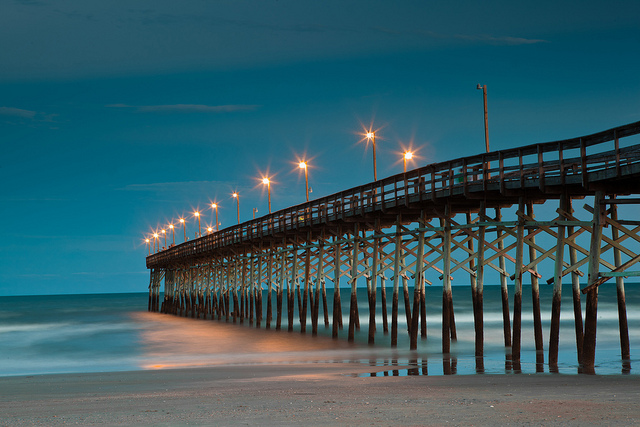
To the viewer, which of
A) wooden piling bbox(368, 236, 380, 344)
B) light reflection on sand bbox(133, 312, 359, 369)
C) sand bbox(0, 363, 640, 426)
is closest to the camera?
sand bbox(0, 363, 640, 426)

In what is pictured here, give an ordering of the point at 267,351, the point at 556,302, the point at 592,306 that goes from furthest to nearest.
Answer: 1. the point at 267,351
2. the point at 556,302
3. the point at 592,306

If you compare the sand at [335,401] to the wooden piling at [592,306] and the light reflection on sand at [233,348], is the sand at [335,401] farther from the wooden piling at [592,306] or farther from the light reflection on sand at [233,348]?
the light reflection on sand at [233,348]

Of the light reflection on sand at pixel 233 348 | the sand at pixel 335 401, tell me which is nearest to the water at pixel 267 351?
the light reflection on sand at pixel 233 348

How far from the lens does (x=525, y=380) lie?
13.0 meters

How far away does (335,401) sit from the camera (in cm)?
1029

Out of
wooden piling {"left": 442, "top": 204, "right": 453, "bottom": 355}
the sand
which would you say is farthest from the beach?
wooden piling {"left": 442, "top": 204, "right": 453, "bottom": 355}

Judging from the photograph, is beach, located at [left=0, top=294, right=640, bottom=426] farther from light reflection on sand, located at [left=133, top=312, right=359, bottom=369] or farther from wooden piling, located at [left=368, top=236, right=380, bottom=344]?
wooden piling, located at [left=368, top=236, right=380, bottom=344]

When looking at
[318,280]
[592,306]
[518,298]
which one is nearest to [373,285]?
[318,280]

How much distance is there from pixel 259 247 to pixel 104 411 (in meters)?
32.7

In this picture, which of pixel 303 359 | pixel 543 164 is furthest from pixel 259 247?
pixel 543 164

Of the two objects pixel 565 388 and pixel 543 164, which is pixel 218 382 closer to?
pixel 565 388

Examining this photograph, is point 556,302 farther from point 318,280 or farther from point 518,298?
point 318,280

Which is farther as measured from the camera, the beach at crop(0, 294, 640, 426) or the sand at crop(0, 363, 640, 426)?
the beach at crop(0, 294, 640, 426)

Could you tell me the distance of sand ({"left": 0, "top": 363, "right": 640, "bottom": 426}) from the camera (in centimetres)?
854
